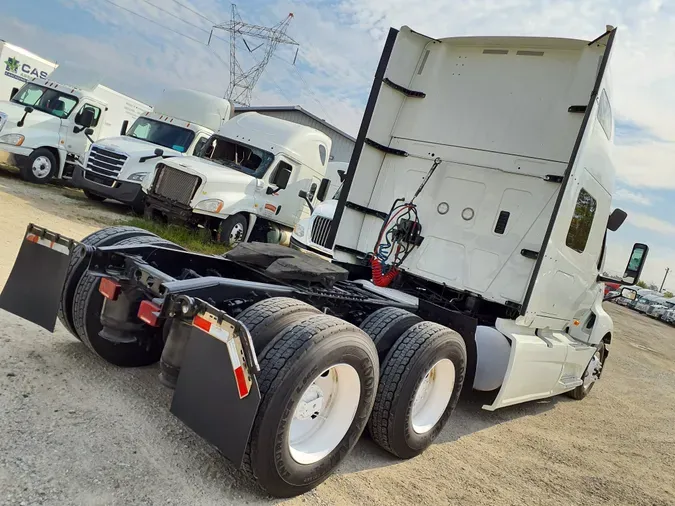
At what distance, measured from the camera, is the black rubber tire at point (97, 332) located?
3.64m

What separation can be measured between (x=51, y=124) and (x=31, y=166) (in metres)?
1.19

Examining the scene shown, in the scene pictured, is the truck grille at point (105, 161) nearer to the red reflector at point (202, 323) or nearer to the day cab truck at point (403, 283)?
the day cab truck at point (403, 283)

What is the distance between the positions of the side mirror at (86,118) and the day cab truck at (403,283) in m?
10.5

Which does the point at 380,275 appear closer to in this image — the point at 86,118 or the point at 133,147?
the point at 133,147

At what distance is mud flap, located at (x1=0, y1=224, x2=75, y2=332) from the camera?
11.2 ft

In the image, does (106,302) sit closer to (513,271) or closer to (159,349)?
(159,349)

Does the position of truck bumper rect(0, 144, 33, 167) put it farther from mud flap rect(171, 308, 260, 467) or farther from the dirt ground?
mud flap rect(171, 308, 260, 467)

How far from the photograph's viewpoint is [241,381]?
2.47 metres

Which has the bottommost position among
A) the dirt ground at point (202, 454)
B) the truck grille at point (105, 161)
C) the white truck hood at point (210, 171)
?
the dirt ground at point (202, 454)

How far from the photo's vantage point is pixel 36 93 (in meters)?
13.6

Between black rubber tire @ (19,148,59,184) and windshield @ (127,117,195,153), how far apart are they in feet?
6.51

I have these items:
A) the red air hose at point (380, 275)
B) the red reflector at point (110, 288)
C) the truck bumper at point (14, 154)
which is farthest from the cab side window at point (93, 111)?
the red reflector at point (110, 288)

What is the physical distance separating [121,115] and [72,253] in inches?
623

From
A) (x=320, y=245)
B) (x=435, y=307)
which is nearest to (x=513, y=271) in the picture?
(x=435, y=307)
